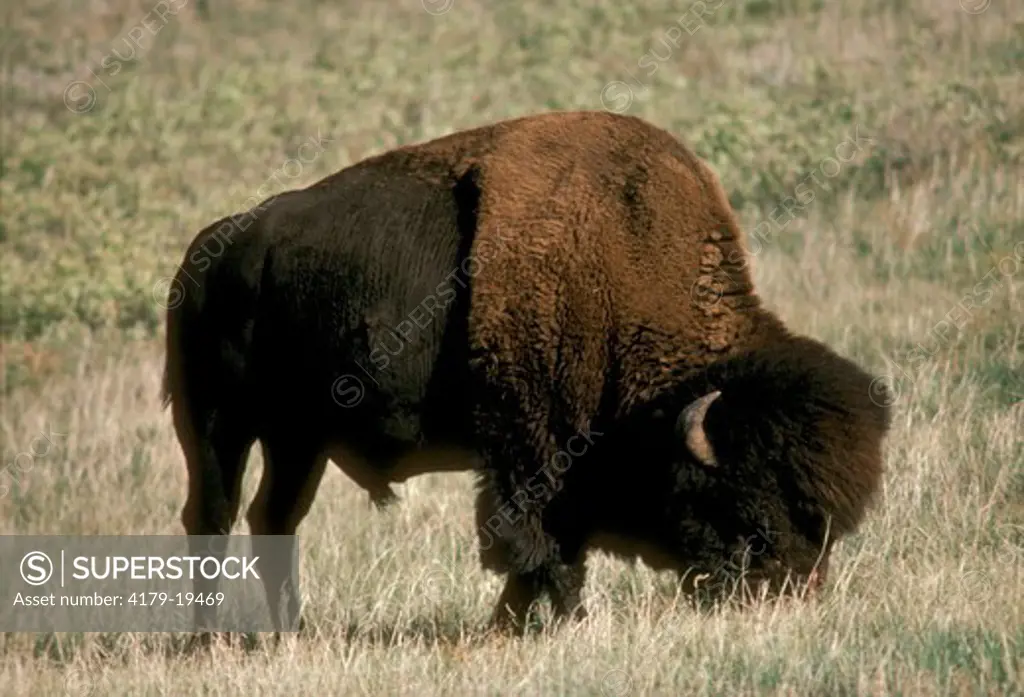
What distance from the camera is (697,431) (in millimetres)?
6363

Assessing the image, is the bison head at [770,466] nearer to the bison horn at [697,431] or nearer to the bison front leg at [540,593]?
the bison horn at [697,431]

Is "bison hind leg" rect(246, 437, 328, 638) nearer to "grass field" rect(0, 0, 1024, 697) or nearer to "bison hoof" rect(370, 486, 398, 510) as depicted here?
"grass field" rect(0, 0, 1024, 697)

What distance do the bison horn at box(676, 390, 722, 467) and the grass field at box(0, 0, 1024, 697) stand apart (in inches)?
23.7

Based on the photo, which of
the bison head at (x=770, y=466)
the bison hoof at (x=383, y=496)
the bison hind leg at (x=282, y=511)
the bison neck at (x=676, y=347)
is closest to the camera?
the bison head at (x=770, y=466)

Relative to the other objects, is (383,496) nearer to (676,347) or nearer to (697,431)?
(676,347)

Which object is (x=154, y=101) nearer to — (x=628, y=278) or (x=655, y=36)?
(x=655, y=36)

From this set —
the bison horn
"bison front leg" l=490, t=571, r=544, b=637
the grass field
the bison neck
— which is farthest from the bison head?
"bison front leg" l=490, t=571, r=544, b=637

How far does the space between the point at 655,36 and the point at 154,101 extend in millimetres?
7339

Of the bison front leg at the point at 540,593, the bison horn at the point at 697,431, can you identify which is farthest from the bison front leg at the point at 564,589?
the bison horn at the point at 697,431

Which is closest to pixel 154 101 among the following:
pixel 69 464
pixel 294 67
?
pixel 294 67

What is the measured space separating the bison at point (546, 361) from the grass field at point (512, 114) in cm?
44

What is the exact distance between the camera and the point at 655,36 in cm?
2473

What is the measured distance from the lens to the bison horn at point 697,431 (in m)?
6.36

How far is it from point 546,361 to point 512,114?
15.0 meters
